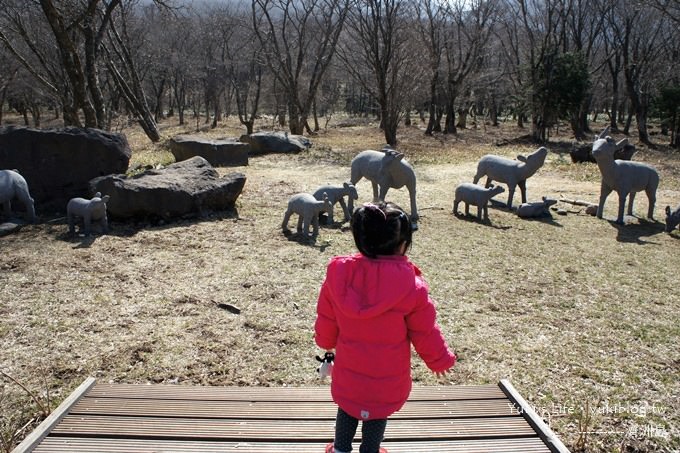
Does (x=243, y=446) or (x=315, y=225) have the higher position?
(x=315, y=225)

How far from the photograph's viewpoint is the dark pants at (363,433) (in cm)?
212

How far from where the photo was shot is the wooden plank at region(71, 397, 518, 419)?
104 inches

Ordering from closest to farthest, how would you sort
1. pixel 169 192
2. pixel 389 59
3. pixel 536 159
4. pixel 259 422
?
pixel 259 422 < pixel 169 192 < pixel 536 159 < pixel 389 59

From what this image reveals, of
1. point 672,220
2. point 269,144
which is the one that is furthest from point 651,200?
point 269,144

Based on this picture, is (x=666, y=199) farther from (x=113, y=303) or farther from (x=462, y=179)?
(x=113, y=303)

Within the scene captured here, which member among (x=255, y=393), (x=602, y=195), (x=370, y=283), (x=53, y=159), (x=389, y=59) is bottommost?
(x=255, y=393)

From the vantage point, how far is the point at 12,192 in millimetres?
6730

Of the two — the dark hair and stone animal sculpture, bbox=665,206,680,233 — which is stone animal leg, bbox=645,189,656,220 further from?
the dark hair

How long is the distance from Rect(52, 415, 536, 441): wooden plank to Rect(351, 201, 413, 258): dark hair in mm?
1112

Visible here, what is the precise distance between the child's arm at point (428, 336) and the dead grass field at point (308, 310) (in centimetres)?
135

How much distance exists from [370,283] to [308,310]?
2.76 meters

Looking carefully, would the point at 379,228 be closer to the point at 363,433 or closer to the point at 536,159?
the point at 363,433

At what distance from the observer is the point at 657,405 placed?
3.23m

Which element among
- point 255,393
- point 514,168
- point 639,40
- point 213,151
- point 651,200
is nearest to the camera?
point 255,393
